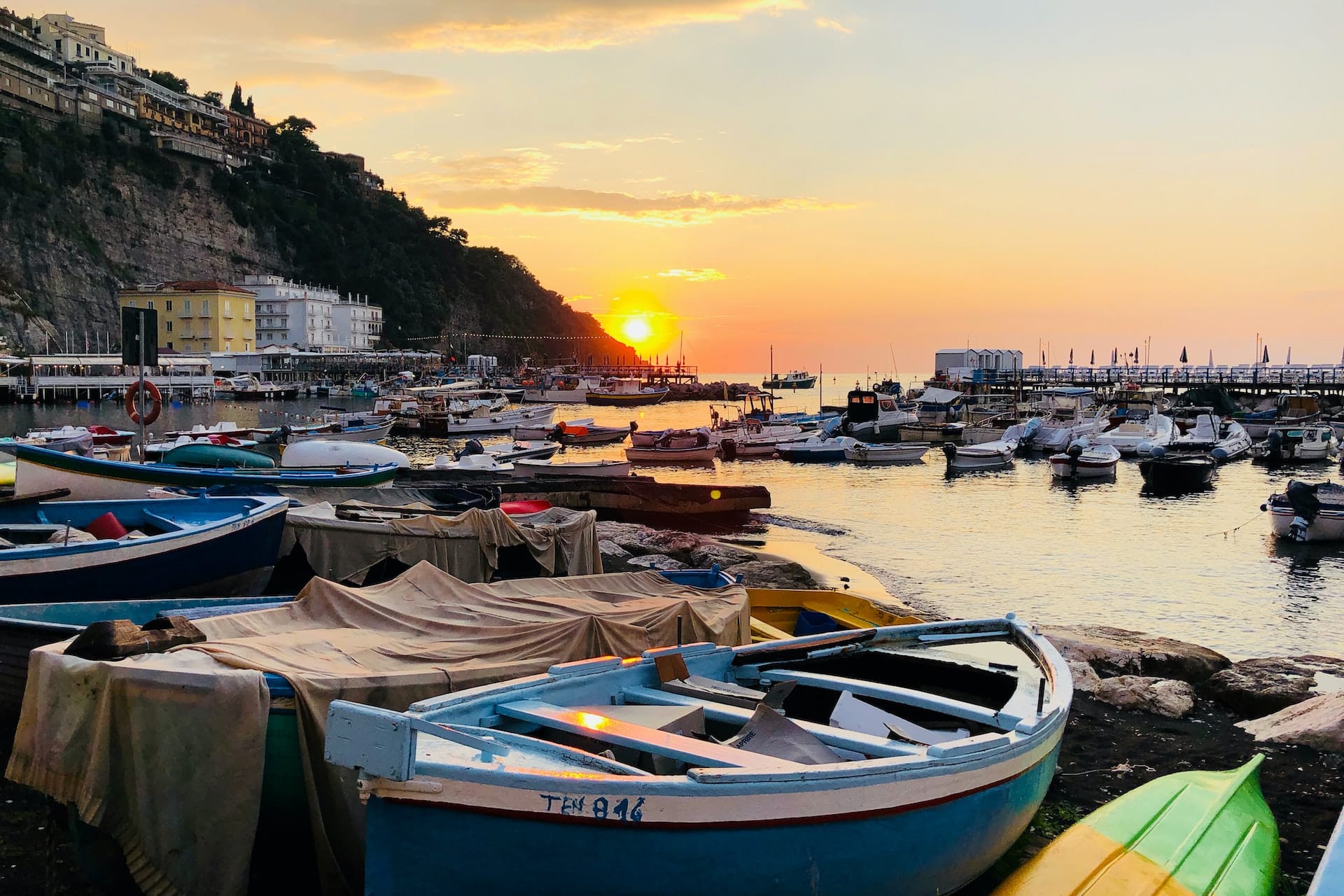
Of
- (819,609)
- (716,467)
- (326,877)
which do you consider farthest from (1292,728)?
(716,467)

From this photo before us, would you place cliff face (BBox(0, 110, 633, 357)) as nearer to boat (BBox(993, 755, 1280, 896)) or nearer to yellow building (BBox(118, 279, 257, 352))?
yellow building (BBox(118, 279, 257, 352))

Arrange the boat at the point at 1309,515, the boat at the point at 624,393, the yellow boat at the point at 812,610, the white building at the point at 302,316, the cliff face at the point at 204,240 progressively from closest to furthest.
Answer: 1. the yellow boat at the point at 812,610
2. the boat at the point at 1309,515
3. the cliff face at the point at 204,240
4. the boat at the point at 624,393
5. the white building at the point at 302,316

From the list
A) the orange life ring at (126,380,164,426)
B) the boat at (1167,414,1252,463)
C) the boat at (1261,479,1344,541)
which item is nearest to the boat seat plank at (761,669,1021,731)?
the orange life ring at (126,380,164,426)

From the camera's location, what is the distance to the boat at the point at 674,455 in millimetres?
46969

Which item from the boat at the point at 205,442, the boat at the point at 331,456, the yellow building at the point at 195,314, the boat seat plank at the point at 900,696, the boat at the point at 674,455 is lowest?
the boat at the point at 674,455

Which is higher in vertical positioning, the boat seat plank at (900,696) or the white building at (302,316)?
the white building at (302,316)

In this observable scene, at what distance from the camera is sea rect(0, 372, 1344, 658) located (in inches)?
749

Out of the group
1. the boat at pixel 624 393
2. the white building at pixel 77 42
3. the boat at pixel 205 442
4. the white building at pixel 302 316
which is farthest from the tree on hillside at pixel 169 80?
the boat at pixel 205 442

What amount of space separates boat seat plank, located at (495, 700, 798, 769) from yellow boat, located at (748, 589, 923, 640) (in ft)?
19.3

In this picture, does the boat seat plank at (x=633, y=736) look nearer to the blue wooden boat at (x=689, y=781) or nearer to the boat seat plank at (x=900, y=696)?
the blue wooden boat at (x=689, y=781)

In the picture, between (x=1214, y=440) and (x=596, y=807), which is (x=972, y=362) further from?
(x=596, y=807)

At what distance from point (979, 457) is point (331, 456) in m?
30.6

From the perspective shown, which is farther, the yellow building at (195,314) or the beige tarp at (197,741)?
the yellow building at (195,314)

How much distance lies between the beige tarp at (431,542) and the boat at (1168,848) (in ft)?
27.6
